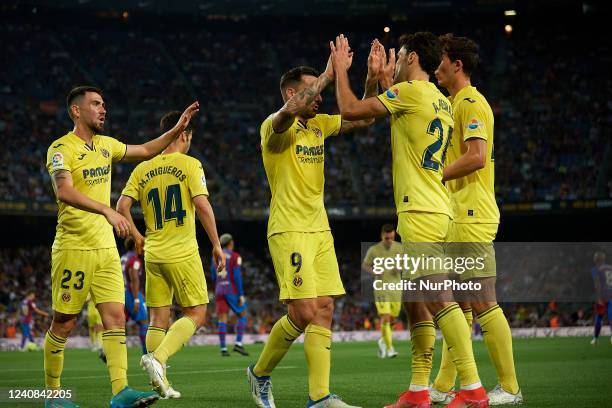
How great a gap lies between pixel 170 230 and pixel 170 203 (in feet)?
0.98

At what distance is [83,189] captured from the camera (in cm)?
808

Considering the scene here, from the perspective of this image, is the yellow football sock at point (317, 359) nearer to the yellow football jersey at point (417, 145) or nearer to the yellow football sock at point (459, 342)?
the yellow football sock at point (459, 342)

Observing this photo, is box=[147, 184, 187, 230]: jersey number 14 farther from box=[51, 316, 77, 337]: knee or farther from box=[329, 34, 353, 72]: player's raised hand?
box=[329, 34, 353, 72]: player's raised hand

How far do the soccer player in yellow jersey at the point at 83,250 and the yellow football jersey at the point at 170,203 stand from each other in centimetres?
186

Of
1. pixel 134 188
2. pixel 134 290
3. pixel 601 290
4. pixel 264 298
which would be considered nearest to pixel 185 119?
pixel 134 188

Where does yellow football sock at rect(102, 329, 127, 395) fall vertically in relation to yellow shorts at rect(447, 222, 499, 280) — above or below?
below

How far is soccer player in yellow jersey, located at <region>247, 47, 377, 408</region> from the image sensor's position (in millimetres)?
7582

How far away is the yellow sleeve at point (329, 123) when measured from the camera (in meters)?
8.26

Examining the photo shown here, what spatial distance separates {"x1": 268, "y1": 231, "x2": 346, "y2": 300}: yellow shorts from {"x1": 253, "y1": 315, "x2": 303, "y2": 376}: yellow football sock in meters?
0.27

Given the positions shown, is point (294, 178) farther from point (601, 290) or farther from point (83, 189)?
point (601, 290)

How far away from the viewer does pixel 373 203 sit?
37.8 meters

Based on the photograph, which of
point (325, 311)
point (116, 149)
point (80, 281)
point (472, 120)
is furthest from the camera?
point (116, 149)

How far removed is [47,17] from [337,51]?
122 ft

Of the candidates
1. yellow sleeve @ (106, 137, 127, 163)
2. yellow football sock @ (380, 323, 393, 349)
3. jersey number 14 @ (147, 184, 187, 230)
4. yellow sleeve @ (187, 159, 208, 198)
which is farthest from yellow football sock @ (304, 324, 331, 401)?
yellow football sock @ (380, 323, 393, 349)
